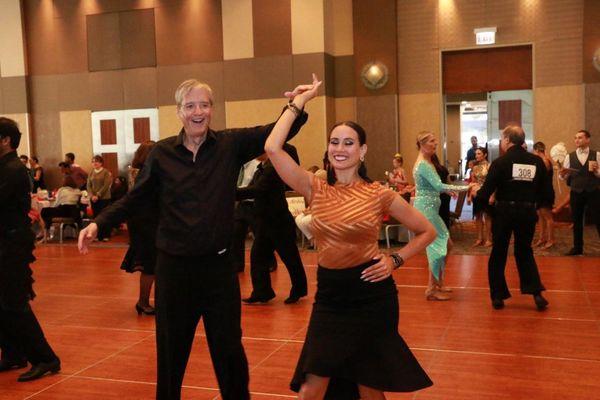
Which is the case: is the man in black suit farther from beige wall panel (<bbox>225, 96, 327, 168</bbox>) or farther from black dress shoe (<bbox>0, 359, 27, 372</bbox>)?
beige wall panel (<bbox>225, 96, 327, 168</bbox>)

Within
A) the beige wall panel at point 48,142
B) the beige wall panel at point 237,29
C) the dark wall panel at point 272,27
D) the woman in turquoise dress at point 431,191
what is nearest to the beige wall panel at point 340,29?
the dark wall panel at point 272,27

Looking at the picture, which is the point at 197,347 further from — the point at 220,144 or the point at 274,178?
the point at 220,144

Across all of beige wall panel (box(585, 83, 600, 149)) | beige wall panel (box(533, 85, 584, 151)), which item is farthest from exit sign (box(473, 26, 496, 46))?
beige wall panel (box(585, 83, 600, 149))

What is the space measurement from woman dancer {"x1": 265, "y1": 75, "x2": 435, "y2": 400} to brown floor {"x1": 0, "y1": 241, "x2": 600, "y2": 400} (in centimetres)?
121

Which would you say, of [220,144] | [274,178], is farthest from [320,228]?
[274,178]

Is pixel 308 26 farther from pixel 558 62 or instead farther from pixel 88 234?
Result: pixel 88 234

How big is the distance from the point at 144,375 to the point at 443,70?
1001 centimetres

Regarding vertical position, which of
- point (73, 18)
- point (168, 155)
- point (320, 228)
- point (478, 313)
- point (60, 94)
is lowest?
point (478, 313)

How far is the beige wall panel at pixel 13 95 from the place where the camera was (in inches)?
565

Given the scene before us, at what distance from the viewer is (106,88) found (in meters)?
14.0

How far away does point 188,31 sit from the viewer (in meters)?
13.4

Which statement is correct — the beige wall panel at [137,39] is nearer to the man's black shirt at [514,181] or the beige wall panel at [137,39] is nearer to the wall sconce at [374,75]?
the wall sconce at [374,75]

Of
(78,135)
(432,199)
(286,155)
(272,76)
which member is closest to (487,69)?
(272,76)

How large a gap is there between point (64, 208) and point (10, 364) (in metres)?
7.11
